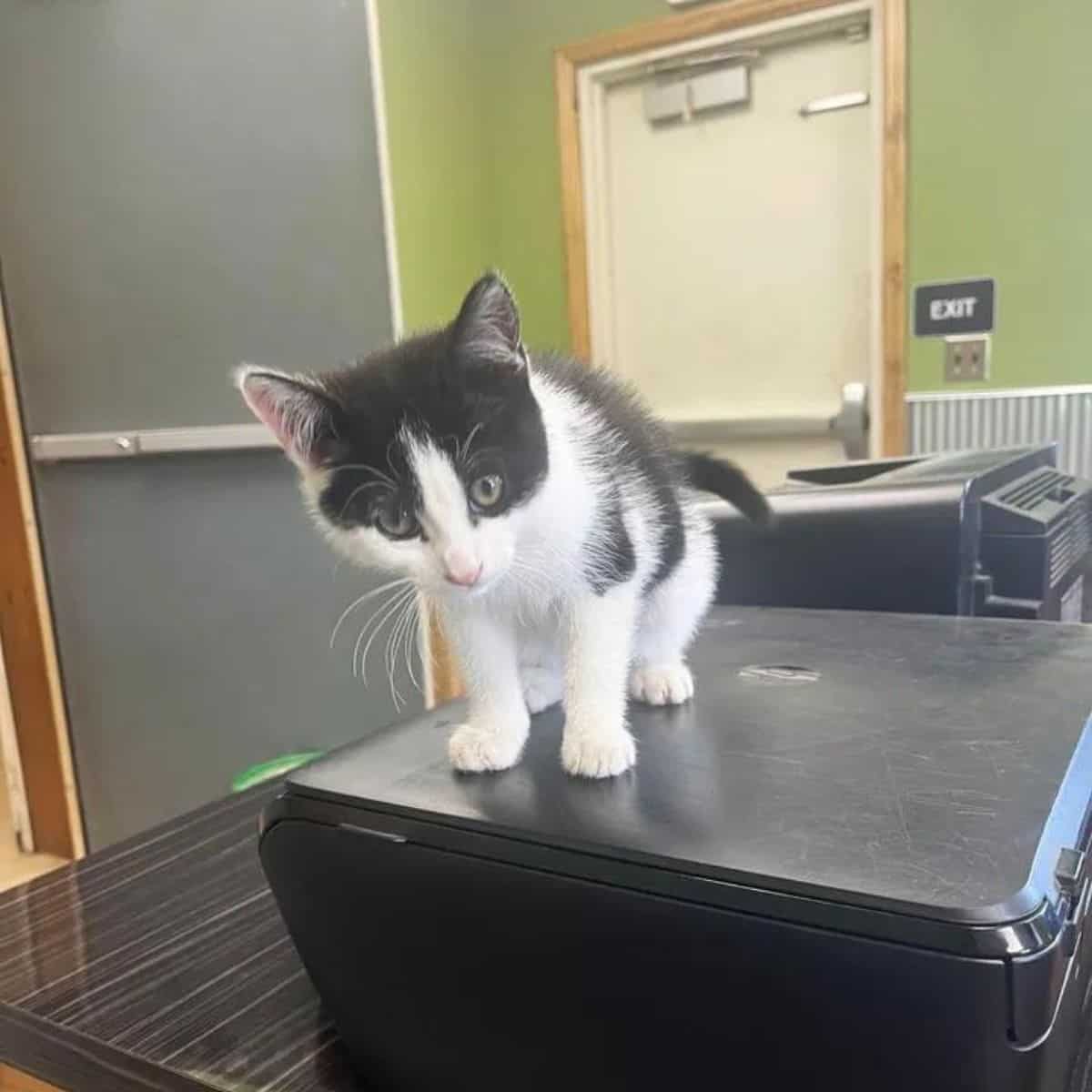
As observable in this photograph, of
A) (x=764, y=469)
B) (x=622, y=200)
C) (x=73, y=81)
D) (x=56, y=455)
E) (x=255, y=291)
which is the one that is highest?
(x=73, y=81)

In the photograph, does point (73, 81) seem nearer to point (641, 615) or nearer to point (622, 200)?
point (622, 200)

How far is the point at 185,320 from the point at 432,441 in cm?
164

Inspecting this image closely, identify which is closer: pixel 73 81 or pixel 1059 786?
pixel 1059 786

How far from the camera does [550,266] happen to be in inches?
110

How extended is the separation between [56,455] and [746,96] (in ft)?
6.00

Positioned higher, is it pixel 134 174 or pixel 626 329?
pixel 134 174

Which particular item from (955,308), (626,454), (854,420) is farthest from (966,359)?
(626,454)

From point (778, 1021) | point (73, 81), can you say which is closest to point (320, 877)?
point (778, 1021)

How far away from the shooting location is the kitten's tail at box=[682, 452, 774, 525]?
920 mm

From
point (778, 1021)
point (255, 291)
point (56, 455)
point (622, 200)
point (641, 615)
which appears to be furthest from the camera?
point (622, 200)

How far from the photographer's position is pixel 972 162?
7.34ft

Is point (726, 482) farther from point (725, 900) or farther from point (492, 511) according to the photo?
point (725, 900)

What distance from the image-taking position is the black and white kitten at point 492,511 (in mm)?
603

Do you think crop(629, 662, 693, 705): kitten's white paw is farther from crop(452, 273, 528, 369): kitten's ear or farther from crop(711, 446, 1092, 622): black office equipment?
crop(711, 446, 1092, 622): black office equipment
